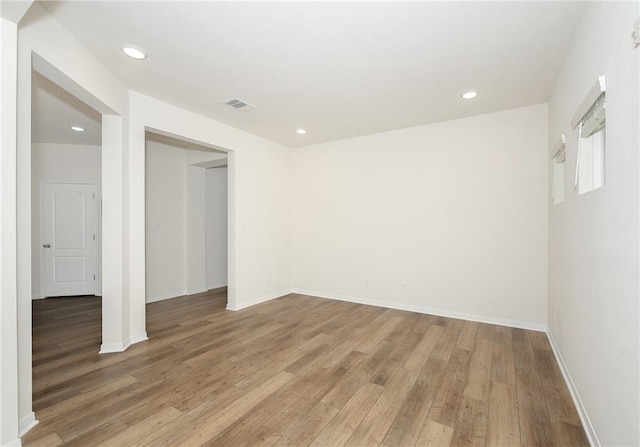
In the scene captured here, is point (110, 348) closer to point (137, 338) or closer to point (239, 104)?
point (137, 338)

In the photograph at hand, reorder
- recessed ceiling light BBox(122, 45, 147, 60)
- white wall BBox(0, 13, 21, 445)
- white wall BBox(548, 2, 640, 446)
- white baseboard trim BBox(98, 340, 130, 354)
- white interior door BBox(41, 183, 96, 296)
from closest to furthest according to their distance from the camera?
1. white wall BBox(548, 2, 640, 446)
2. white wall BBox(0, 13, 21, 445)
3. recessed ceiling light BBox(122, 45, 147, 60)
4. white baseboard trim BBox(98, 340, 130, 354)
5. white interior door BBox(41, 183, 96, 296)

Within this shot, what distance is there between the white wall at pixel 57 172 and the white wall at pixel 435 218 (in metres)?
4.03

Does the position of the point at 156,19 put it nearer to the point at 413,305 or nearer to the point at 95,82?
the point at 95,82

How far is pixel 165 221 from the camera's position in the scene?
5.30 m

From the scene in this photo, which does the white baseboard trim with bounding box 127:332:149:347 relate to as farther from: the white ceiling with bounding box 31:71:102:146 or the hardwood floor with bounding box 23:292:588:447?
the white ceiling with bounding box 31:71:102:146

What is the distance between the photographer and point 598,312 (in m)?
1.67

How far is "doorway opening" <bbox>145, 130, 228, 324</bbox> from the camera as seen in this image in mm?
5078

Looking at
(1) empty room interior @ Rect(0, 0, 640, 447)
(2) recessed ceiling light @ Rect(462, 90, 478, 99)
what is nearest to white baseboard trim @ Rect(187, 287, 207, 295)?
(1) empty room interior @ Rect(0, 0, 640, 447)

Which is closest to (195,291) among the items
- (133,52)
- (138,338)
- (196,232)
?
(196,232)

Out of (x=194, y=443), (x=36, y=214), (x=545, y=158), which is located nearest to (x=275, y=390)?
(x=194, y=443)

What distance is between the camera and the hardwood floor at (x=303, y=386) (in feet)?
5.94

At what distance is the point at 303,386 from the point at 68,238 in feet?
19.1

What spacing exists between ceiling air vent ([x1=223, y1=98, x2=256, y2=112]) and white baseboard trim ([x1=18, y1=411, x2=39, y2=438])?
3241mm

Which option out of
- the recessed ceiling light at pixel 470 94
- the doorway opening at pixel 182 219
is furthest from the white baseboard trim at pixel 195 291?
the recessed ceiling light at pixel 470 94
